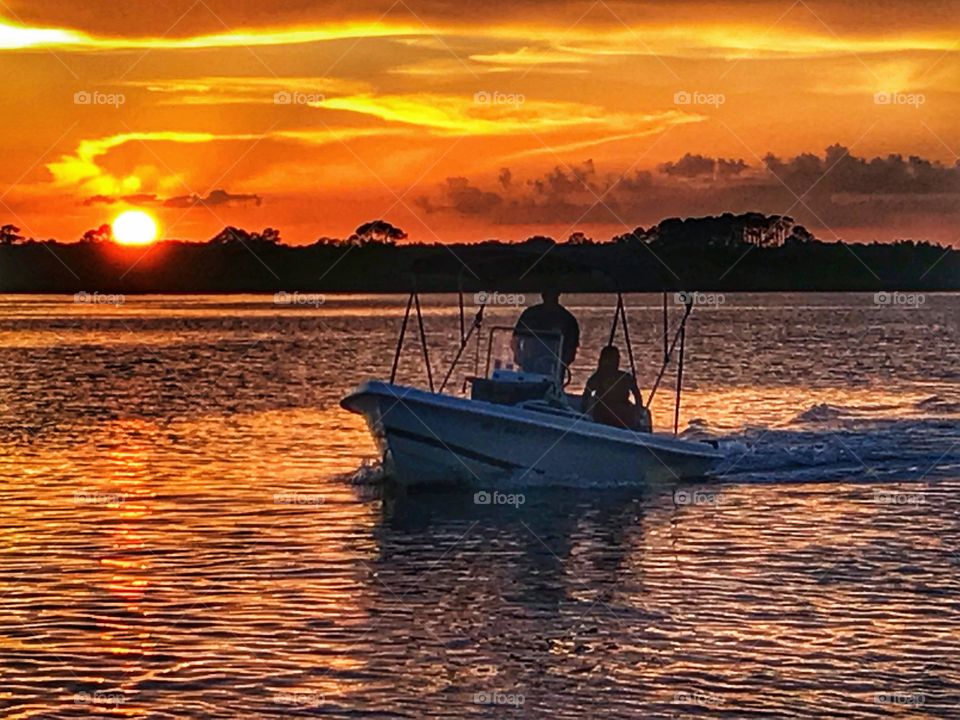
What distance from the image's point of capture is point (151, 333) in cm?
10025

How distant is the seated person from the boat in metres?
0.30

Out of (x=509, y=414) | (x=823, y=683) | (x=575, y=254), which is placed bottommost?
(x=823, y=683)

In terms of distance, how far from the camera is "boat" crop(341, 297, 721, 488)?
24734mm

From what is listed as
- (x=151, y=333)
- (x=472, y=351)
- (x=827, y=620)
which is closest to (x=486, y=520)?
(x=827, y=620)

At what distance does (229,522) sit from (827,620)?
920 centimetres

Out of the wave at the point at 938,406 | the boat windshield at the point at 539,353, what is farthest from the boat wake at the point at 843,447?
the boat windshield at the point at 539,353

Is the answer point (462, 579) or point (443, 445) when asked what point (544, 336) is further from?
point (462, 579)

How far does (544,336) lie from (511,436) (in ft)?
5.92

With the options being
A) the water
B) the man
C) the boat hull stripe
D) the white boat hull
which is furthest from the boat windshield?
the water

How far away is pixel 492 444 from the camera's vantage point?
81.9ft

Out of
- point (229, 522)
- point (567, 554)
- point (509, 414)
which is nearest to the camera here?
point (567, 554)

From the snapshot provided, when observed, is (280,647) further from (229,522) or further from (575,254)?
(575,254)

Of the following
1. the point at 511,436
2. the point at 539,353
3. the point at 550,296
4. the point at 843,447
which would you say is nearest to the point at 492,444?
the point at 511,436

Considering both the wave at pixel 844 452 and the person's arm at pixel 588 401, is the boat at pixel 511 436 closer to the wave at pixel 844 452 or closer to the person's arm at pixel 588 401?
the person's arm at pixel 588 401
